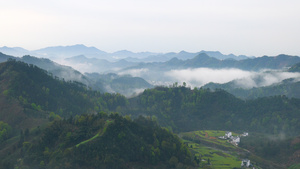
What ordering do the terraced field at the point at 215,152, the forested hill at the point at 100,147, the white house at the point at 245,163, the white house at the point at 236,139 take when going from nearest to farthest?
the forested hill at the point at 100,147 < the terraced field at the point at 215,152 < the white house at the point at 245,163 < the white house at the point at 236,139

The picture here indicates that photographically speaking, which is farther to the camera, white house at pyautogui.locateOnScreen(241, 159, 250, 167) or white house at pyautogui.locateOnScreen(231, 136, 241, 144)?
white house at pyautogui.locateOnScreen(231, 136, 241, 144)

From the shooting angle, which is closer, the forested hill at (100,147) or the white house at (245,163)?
the forested hill at (100,147)

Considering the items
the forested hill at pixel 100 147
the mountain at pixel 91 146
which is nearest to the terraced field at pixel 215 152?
A: the forested hill at pixel 100 147

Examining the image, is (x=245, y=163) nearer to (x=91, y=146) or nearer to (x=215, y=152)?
(x=215, y=152)

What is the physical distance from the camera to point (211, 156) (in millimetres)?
145125

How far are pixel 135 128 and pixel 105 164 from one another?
2824 cm

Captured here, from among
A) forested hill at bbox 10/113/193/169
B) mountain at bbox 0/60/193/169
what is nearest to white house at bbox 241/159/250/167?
mountain at bbox 0/60/193/169

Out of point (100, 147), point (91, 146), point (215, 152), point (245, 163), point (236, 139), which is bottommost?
point (236, 139)

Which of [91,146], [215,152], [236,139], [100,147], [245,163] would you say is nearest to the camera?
[91,146]

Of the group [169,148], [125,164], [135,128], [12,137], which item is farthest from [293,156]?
[12,137]

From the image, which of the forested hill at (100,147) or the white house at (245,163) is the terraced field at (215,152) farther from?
the forested hill at (100,147)

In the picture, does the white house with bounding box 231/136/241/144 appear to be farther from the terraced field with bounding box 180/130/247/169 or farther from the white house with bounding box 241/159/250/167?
the white house with bounding box 241/159/250/167

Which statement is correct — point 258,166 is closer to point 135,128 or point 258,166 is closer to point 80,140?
point 135,128

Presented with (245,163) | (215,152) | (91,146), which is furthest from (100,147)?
(245,163)
